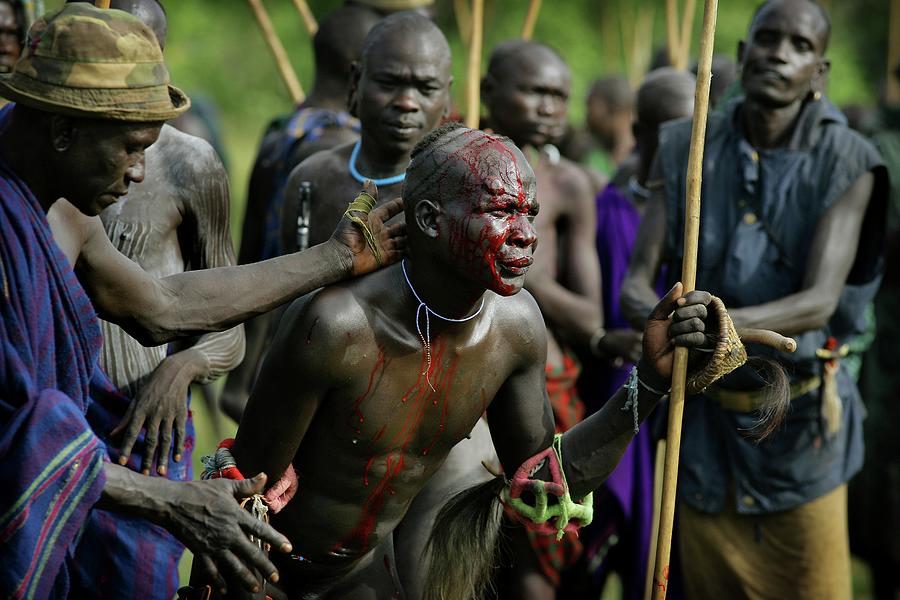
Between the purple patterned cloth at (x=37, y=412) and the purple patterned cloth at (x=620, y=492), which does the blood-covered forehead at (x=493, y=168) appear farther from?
the purple patterned cloth at (x=620, y=492)

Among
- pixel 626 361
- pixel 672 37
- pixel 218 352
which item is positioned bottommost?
pixel 626 361

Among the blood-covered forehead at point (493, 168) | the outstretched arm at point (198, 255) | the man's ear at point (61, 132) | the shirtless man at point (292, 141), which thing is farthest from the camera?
the shirtless man at point (292, 141)

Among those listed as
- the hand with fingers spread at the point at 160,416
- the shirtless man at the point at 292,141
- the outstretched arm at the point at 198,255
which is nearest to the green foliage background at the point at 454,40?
the shirtless man at the point at 292,141

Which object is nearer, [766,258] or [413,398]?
[413,398]

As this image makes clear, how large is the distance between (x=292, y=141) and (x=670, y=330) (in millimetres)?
3005

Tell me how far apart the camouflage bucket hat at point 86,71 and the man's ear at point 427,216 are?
2.31 feet

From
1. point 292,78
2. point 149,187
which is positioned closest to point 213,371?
point 149,187

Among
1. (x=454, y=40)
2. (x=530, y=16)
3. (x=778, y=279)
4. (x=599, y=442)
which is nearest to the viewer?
(x=599, y=442)

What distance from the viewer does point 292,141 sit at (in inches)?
236

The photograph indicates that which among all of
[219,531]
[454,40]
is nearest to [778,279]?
[219,531]

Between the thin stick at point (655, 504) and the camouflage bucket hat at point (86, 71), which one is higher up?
the camouflage bucket hat at point (86, 71)

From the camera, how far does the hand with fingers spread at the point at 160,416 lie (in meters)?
3.80

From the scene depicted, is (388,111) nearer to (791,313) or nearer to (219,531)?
(791,313)

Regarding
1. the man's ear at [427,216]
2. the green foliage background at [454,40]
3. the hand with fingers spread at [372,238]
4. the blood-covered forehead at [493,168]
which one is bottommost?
the green foliage background at [454,40]
